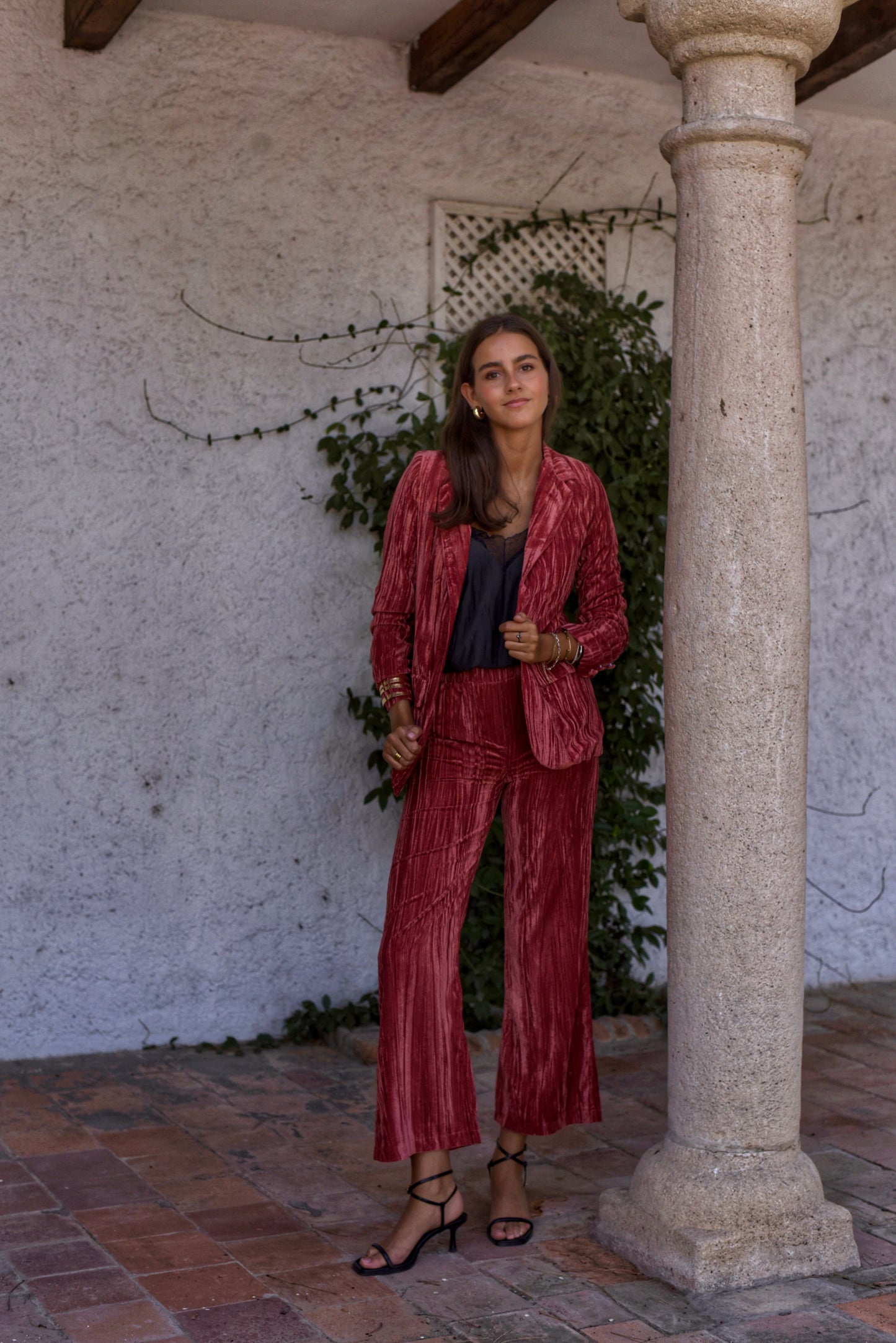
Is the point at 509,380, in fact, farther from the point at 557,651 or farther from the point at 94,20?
the point at 94,20

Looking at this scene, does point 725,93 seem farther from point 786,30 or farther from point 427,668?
point 427,668

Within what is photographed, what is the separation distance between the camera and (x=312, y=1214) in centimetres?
355

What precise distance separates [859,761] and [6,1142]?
344cm

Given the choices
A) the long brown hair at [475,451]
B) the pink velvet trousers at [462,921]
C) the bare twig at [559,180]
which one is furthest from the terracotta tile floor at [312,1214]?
the bare twig at [559,180]

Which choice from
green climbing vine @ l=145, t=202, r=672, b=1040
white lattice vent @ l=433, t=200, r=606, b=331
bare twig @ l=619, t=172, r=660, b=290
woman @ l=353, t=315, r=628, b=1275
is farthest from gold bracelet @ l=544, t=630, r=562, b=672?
bare twig @ l=619, t=172, r=660, b=290

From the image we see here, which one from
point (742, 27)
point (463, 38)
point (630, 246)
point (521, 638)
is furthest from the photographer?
point (630, 246)

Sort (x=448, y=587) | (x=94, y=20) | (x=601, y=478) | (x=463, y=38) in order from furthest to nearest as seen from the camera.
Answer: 1. (x=601, y=478)
2. (x=463, y=38)
3. (x=94, y=20)
4. (x=448, y=587)

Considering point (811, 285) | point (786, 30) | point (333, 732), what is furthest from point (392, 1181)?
point (811, 285)

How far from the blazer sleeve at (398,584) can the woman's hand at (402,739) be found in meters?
0.09

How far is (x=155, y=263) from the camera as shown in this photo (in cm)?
481

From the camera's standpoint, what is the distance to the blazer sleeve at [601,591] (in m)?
3.44

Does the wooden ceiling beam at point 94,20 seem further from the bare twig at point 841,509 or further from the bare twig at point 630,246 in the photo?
the bare twig at point 841,509

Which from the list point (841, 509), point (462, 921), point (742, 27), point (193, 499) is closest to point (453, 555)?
point (462, 921)

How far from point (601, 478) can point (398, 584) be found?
6.31 ft
